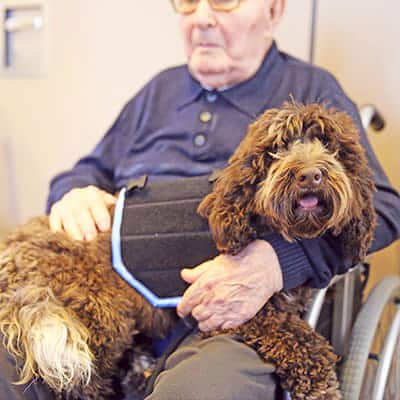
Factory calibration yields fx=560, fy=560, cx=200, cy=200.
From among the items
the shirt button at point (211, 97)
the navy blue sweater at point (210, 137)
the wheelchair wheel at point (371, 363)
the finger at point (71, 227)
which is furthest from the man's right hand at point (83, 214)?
the wheelchair wheel at point (371, 363)

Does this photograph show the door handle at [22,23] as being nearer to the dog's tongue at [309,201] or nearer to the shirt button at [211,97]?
the shirt button at [211,97]

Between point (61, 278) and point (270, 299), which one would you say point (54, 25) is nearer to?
point (61, 278)

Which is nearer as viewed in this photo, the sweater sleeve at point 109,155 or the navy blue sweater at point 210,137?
the navy blue sweater at point 210,137

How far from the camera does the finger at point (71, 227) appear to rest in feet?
4.05

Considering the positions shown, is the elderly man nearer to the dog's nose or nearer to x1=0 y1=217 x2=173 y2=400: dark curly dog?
x1=0 y1=217 x2=173 y2=400: dark curly dog

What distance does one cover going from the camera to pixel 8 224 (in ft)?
8.14

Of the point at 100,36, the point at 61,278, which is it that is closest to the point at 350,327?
the point at 61,278

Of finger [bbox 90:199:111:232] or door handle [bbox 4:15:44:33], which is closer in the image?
finger [bbox 90:199:111:232]

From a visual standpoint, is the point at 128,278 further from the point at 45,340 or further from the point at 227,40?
the point at 227,40

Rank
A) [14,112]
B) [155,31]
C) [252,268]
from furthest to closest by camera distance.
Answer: [14,112] < [155,31] < [252,268]

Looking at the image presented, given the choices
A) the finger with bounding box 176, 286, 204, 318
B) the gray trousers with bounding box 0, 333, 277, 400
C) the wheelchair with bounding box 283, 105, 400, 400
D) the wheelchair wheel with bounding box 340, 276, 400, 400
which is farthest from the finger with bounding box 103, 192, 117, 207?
the wheelchair wheel with bounding box 340, 276, 400, 400

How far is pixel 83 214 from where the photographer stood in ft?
4.14

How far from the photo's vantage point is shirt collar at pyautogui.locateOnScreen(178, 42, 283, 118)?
1370mm

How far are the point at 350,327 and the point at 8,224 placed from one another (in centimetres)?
165
